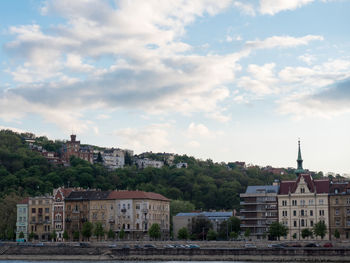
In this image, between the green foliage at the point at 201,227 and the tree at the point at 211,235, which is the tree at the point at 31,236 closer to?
the green foliage at the point at 201,227

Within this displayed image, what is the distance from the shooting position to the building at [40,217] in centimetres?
14912

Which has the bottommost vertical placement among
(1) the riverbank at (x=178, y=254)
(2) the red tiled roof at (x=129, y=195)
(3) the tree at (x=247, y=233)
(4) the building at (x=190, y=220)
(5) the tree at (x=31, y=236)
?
(1) the riverbank at (x=178, y=254)

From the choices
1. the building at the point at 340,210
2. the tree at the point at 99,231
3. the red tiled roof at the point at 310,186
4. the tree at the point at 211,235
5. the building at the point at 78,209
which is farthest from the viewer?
the building at the point at 78,209

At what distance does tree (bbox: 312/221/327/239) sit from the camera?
122 metres

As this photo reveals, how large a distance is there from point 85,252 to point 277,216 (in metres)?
42.7

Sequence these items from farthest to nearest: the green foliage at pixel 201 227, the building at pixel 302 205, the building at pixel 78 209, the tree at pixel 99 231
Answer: the green foliage at pixel 201 227, the building at pixel 78 209, the tree at pixel 99 231, the building at pixel 302 205

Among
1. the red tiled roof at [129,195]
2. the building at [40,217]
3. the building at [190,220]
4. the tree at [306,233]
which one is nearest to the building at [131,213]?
the red tiled roof at [129,195]

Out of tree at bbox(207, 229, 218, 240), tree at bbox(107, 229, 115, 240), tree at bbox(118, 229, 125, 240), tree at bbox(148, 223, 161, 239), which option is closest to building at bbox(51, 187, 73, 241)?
tree at bbox(107, 229, 115, 240)

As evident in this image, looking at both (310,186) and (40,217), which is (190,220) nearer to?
(40,217)

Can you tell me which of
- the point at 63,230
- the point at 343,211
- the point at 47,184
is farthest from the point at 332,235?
the point at 47,184

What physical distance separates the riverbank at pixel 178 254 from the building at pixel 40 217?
27483mm

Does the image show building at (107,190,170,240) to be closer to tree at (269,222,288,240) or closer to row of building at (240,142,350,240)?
row of building at (240,142,350,240)

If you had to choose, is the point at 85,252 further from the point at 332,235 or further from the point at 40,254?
the point at 332,235

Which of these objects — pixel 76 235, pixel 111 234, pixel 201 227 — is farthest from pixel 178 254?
pixel 201 227
